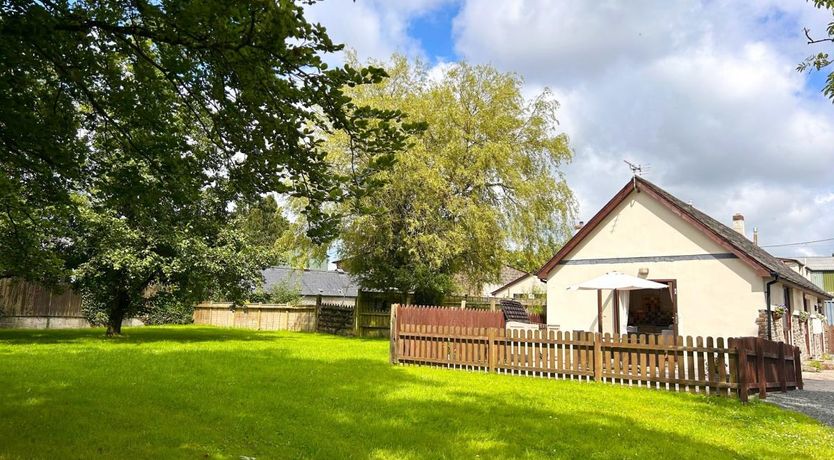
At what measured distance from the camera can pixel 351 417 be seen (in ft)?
23.9

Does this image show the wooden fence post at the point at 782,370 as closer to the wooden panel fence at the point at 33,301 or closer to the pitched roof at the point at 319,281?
the wooden panel fence at the point at 33,301

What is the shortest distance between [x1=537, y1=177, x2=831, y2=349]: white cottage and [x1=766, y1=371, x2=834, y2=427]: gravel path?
2.42 m

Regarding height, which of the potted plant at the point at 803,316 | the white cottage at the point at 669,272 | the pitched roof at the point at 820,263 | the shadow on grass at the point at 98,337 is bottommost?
the shadow on grass at the point at 98,337

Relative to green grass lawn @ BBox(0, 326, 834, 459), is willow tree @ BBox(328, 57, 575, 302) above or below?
above

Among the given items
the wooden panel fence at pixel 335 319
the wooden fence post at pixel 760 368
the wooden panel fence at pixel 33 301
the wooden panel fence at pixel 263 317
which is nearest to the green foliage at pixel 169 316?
the wooden panel fence at pixel 263 317

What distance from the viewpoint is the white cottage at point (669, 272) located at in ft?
51.8

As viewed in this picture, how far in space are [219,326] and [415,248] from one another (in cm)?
1727

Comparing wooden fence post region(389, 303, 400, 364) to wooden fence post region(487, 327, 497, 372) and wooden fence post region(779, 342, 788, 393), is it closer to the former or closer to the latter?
wooden fence post region(487, 327, 497, 372)

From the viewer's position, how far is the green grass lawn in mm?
5840

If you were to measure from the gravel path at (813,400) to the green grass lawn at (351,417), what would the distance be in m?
0.56

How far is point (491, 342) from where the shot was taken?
1301cm

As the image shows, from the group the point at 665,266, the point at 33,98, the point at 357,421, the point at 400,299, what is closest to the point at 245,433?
the point at 357,421

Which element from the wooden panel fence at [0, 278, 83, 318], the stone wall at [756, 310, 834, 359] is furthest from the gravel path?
the wooden panel fence at [0, 278, 83, 318]

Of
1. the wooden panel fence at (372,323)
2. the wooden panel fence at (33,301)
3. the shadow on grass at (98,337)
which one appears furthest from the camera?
the wooden panel fence at (372,323)
